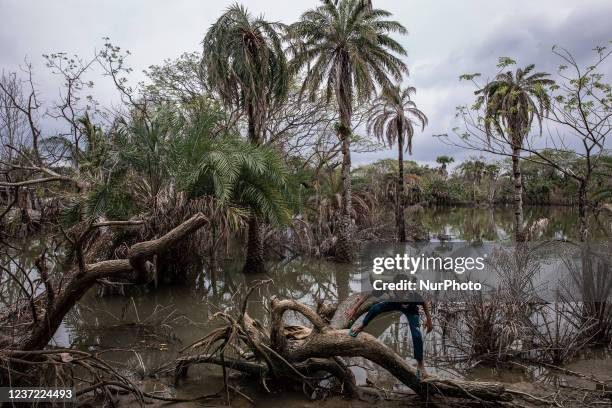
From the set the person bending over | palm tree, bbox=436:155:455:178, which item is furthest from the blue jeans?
palm tree, bbox=436:155:455:178

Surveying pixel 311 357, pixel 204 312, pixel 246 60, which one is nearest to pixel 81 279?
pixel 311 357

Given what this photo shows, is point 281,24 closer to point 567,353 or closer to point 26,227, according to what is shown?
point 567,353

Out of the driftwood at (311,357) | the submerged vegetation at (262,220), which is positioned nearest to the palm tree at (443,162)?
the submerged vegetation at (262,220)

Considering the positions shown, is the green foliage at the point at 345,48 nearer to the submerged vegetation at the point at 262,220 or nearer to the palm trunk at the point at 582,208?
the submerged vegetation at the point at 262,220

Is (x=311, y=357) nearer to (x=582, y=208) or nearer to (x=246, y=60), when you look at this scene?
(x=582, y=208)

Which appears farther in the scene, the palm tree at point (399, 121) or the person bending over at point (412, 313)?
the palm tree at point (399, 121)

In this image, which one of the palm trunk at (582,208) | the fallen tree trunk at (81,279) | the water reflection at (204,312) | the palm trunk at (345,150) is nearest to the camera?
the fallen tree trunk at (81,279)

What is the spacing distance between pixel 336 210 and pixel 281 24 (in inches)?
298

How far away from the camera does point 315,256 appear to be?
17016mm

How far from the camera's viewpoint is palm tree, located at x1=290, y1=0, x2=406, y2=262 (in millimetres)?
15750

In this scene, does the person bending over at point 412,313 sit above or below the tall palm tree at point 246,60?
below

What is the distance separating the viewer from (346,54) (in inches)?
622

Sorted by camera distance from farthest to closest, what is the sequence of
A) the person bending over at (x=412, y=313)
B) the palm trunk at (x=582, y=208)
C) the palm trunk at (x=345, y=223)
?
the palm trunk at (x=345, y=223) < the palm trunk at (x=582, y=208) < the person bending over at (x=412, y=313)

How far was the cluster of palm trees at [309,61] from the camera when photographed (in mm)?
14508
